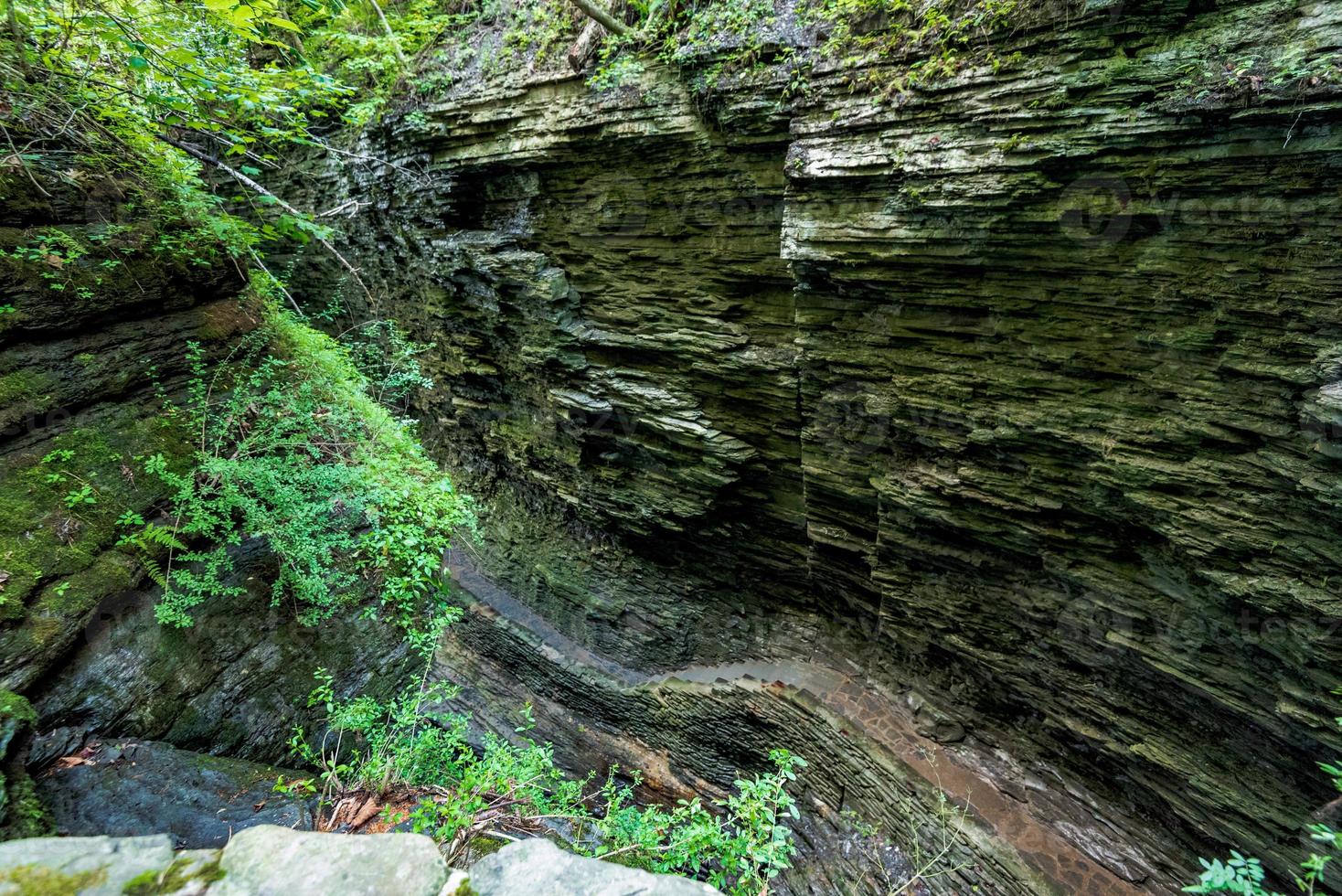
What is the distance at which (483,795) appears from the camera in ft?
12.6

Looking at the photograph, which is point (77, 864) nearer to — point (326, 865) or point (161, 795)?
point (326, 865)

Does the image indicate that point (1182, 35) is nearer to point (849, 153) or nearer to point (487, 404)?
point (849, 153)

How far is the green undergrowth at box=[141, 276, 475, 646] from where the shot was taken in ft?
12.8

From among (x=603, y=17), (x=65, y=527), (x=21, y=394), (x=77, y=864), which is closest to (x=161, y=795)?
(x=65, y=527)

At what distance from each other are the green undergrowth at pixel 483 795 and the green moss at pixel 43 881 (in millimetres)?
1283

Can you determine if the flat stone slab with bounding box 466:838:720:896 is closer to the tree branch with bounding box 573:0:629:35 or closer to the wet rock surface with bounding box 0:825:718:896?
the wet rock surface with bounding box 0:825:718:896

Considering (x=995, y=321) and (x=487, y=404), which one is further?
(x=487, y=404)

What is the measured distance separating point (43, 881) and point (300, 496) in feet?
9.52

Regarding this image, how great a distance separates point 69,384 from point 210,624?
172cm

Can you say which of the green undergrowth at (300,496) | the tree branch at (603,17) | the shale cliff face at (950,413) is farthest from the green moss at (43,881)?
the tree branch at (603,17)

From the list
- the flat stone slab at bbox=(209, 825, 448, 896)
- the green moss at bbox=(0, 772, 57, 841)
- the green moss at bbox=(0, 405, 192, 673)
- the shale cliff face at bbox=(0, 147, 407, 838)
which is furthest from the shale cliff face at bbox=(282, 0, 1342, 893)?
the green moss at bbox=(0, 772, 57, 841)

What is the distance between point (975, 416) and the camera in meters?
4.85

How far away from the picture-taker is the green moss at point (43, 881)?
4.94ft

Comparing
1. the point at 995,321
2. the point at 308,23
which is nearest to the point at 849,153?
the point at 995,321
